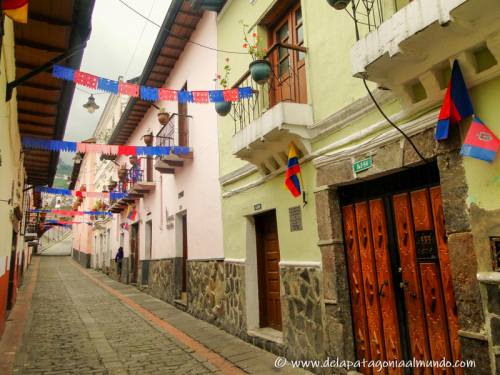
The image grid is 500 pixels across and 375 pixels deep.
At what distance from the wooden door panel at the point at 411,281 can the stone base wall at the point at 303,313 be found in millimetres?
1148

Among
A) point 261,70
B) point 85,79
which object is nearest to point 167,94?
point 85,79

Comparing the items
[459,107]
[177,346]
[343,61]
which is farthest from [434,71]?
[177,346]

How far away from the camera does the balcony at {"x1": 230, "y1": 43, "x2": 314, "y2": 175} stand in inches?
205

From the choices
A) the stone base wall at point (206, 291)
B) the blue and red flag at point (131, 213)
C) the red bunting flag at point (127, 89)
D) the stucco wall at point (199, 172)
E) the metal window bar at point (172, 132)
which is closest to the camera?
the red bunting flag at point (127, 89)

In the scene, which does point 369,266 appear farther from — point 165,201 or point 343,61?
point 165,201

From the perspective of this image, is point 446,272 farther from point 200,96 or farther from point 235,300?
point 200,96

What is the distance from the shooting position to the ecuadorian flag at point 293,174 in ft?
17.5

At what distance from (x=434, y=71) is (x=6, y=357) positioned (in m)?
7.08

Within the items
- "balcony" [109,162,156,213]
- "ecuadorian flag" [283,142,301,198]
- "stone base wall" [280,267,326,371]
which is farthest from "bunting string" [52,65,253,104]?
"balcony" [109,162,156,213]

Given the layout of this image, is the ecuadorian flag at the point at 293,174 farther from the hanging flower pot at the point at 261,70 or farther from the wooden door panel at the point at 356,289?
the hanging flower pot at the point at 261,70

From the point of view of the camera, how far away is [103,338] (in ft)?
23.3

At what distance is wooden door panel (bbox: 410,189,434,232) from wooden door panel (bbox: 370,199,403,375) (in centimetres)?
43
